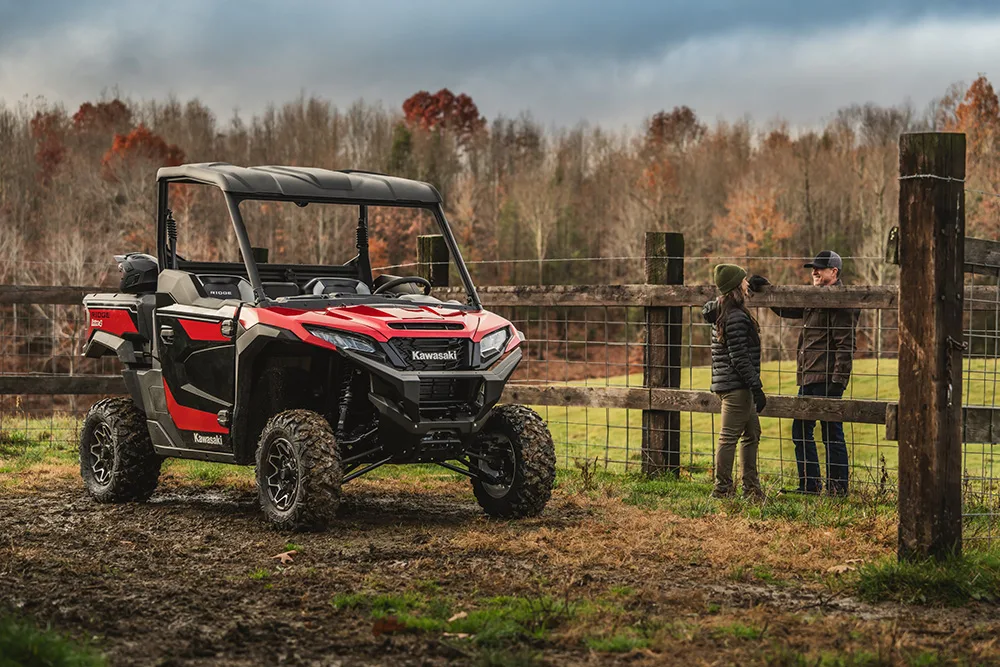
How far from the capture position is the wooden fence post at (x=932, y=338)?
263 inches

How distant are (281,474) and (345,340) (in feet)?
3.47

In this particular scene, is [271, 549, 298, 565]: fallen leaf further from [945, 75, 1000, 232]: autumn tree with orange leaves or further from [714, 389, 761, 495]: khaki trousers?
[945, 75, 1000, 232]: autumn tree with orange leaves

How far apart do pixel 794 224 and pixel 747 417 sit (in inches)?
2410

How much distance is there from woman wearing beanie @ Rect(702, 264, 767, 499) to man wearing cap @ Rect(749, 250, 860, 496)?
60 centimetres

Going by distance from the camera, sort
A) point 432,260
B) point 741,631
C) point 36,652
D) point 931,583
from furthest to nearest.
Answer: point 432,260 → point 931,583 → point 741,631 → point 36,652

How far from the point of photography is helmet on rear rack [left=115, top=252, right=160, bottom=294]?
9.58m

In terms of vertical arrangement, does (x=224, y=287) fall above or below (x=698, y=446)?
above

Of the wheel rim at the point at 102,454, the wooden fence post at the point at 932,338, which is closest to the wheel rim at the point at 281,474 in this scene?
the wheel rim at the point at 102,454

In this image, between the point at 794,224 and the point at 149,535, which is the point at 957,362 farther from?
the point at 794,224

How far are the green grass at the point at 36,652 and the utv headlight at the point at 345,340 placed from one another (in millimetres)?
3279

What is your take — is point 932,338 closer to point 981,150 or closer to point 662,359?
point 662,359

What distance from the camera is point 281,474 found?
8461mm

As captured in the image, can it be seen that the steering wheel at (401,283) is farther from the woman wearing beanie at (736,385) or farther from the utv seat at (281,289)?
the woman wearing beanie at (736,385)

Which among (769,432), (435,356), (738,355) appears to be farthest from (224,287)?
(769,432)
